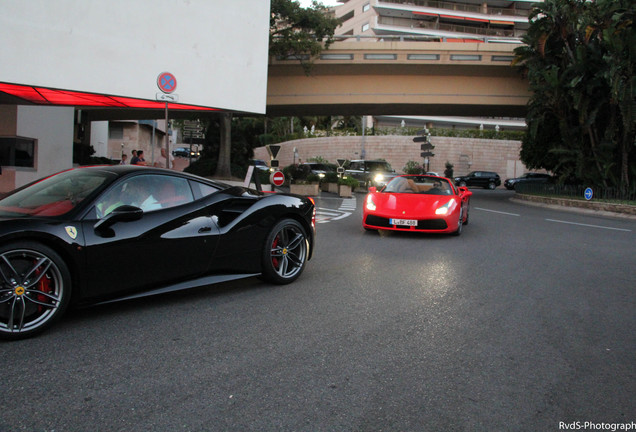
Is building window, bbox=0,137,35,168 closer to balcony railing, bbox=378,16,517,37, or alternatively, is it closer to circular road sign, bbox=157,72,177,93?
circular road sign, bbox=157,72,177,93

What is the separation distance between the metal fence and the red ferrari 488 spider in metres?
12.5

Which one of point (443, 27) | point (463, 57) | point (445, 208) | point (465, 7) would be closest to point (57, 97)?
point (445, 208)

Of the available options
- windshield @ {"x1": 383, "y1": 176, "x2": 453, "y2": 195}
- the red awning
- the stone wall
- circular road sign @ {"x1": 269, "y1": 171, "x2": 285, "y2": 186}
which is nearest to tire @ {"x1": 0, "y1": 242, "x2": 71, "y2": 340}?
windshield @ {"x1": 383, "y1": 176, "x2": 453, "y2": 195}

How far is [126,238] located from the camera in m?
4.14

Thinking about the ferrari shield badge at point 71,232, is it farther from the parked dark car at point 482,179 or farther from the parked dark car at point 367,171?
the parked dark car at point 482,179

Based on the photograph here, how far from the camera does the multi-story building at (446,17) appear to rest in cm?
6594

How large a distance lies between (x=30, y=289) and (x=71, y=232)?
486 mm

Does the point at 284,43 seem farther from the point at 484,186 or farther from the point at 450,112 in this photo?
the point at 484,186

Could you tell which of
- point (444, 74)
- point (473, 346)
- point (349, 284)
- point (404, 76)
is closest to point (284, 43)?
point (404, 76)

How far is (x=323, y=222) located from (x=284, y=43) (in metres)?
17.4

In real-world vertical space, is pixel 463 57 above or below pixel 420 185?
above

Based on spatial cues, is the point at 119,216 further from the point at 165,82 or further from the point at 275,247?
the point at 165,82

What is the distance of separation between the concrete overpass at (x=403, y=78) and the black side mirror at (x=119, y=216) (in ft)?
78.6

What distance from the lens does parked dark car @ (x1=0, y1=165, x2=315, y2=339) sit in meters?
3.63
